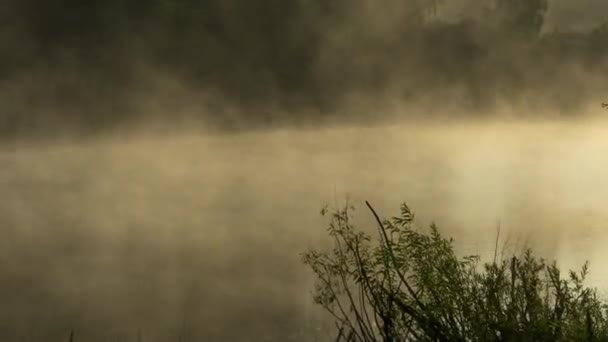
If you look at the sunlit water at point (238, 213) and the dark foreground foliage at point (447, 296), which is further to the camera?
the sunlit water at point (238, 213)

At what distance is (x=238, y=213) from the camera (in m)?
52.1

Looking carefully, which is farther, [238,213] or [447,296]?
[238,213]

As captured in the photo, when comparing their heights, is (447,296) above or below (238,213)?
below

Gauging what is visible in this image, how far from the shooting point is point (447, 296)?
305 cm

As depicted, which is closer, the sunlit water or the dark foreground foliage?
the dark foreground foliage

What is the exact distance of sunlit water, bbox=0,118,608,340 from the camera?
19516 millimetres

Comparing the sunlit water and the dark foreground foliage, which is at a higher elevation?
the sunlit water

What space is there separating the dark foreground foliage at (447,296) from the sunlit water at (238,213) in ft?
2.03

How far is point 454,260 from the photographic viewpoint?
3.13 m

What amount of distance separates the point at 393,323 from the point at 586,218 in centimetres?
3324

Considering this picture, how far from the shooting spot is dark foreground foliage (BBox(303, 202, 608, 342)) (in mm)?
2980

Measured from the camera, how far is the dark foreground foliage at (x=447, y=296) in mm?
2980

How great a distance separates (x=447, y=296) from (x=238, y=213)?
1945 inches

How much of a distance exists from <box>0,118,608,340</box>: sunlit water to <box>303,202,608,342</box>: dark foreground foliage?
0.62 meters
